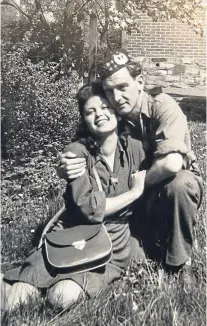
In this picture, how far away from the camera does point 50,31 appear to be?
11.9 feet

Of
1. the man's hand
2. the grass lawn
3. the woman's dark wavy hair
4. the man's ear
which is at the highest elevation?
the man's ear

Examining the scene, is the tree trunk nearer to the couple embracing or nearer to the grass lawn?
the couple embracing

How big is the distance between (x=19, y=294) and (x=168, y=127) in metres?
1.05

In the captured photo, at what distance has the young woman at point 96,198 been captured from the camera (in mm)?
2465

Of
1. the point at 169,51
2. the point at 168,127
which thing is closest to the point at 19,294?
the point at 168,127

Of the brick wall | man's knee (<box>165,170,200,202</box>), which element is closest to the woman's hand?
man's knee (<box>165,170,200,202</box>)

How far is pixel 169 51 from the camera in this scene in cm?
455

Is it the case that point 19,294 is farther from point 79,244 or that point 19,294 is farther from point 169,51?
point 169,51

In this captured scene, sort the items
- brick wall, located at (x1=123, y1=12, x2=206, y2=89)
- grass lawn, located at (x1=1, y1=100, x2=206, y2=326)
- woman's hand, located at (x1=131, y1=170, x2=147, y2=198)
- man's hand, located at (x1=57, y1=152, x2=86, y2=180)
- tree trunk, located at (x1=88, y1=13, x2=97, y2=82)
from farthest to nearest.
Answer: brick wall, located at (x1=123, y1=12, x2=206, y2=89), tree trunk, located at (x1=88, y1=13, x2=97, y2=82), woman's hand, located at (x1=131, y1=170, x2=147, y2=198), man's hand, located at (x1=57, y1=152, x2=86, y2=180), grass lawn, located at (x1=1, y1=100, x2=206, y2=326)

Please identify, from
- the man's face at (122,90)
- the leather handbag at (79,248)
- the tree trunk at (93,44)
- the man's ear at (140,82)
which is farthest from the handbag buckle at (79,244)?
the tree trunk at (93,44)

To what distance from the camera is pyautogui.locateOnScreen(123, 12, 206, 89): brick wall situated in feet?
11.5

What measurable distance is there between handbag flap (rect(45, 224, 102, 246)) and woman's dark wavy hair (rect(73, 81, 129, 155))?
37 centimetres

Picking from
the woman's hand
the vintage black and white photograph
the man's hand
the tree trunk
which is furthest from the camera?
the tree trunk

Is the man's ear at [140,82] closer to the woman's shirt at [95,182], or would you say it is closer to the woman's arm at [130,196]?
the woman's shirt at [95,182]
